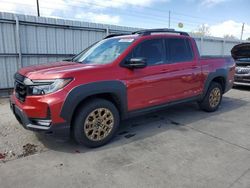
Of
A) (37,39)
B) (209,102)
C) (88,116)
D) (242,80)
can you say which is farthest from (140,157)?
(242,80)

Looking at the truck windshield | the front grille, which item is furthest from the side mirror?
the front grille

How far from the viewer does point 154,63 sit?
13.8ft

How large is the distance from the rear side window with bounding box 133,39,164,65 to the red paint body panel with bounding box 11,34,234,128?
0.09 meters

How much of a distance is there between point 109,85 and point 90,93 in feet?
1.16

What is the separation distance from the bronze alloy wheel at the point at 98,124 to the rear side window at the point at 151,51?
1.17 meters

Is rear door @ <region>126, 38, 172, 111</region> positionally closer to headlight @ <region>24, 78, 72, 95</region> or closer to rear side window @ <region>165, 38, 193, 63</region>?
rear side window @ <region>165, 38, 193, 63</region>

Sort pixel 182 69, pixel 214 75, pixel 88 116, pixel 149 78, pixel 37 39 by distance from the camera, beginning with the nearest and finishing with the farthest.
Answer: pixel 88 116, pixel 149 78, pixel 182 69, pixel 214 75, pixel 37 39

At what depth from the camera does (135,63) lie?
3.67m

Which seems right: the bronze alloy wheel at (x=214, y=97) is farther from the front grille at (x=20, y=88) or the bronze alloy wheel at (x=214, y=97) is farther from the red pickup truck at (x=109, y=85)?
the front grille at (x=20, y=88)

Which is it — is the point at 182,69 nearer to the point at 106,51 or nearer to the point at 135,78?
the point at 135,78

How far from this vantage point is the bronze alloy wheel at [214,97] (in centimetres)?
561

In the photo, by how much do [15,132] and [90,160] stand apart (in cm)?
192

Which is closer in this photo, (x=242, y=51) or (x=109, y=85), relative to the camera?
(x=109, y=85)

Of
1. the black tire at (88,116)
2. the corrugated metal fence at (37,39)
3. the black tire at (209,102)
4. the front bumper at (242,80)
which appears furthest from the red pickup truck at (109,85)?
the front bumper at (242,80)
